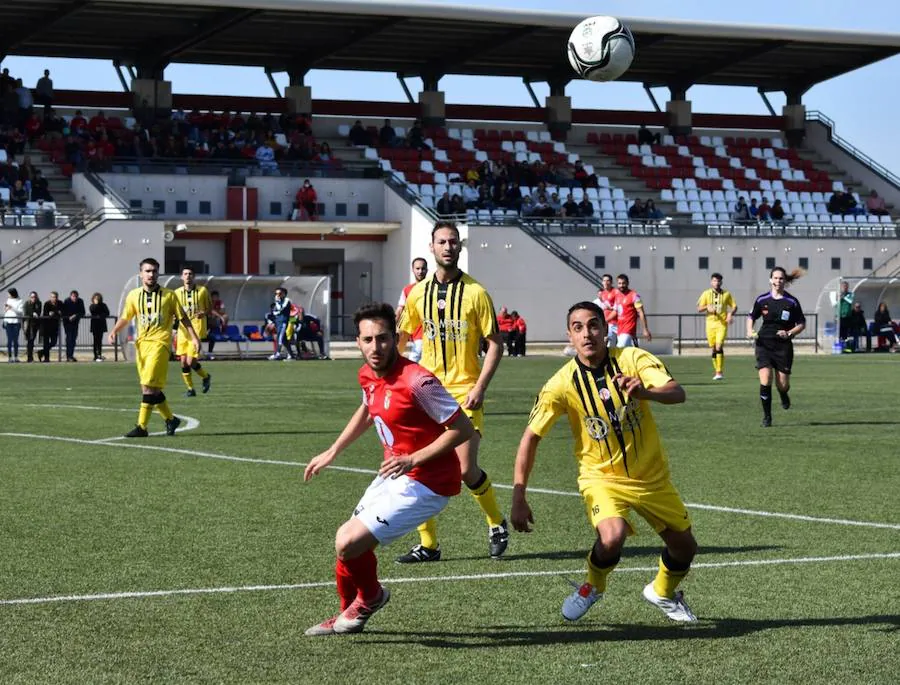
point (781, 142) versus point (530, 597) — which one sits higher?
point (781, 142)

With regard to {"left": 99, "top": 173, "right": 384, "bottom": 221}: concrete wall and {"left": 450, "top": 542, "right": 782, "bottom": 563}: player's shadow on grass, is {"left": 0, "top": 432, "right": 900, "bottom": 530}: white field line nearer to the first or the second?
{"left": 450, "top": 542, "right": 782, "bottom": 563}: player's shadow on grass

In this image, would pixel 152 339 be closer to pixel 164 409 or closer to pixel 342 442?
pixel 164 409

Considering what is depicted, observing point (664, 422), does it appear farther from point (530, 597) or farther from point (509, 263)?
point (509, 263)

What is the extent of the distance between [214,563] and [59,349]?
29251 millimetres

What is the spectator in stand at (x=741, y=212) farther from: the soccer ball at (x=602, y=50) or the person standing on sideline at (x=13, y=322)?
the soccer ball at (x=602, y=50)

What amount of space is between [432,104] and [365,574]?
48504mm

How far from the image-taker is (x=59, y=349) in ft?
119

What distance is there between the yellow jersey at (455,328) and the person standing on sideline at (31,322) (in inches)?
1096

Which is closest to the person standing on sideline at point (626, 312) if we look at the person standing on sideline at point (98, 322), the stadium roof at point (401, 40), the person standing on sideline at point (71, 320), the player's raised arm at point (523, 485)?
the person standing on sideline at point (98, 322)

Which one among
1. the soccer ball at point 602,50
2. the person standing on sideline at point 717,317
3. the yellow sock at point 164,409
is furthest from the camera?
the person standing on sideline at point 717,317

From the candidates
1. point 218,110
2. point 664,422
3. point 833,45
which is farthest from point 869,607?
point 833,45

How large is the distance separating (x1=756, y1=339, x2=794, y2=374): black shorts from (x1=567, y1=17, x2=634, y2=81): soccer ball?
8.31m

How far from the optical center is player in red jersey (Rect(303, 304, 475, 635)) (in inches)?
245

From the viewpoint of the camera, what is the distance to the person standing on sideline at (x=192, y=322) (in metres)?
23.0
